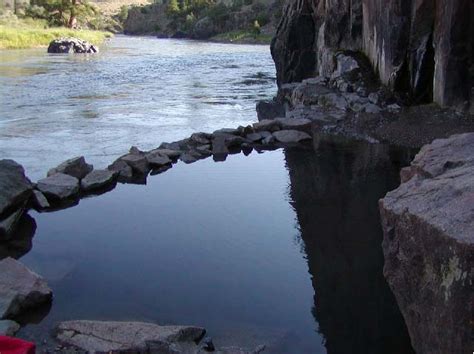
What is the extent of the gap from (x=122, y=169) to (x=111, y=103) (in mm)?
11303

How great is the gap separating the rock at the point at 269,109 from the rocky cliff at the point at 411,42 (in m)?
2.23

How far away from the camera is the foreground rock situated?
471 cm

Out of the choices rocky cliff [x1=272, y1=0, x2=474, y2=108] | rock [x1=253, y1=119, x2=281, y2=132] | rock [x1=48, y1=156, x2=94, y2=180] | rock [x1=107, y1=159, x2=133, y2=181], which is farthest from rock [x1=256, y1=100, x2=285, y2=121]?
rock [x1=48, y1=156, x2=94, y2=180]

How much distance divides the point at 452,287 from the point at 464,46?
12381 mm

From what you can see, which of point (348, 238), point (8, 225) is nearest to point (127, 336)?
point (348, 238)

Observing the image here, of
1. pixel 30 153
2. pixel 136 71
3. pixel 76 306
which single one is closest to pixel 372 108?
pixel 30 153

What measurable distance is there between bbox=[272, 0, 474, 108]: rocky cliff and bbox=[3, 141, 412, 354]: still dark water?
12.2 ft

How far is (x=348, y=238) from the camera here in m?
9.64

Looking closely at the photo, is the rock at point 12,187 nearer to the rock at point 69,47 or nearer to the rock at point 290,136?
the rock at point 290,136

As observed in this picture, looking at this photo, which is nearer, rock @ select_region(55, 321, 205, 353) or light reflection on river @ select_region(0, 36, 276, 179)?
rock @ select_region(55, 321, 205, 353)

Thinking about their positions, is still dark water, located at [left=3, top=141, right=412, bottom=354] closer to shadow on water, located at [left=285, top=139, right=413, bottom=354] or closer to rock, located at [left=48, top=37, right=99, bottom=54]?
shadow on water, located at [left=285, top=139, right=413, bottom=354]

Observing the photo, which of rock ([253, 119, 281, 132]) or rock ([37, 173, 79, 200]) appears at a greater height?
rock ([253, 119, 281, 132])

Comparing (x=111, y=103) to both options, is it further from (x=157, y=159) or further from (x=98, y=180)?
(x=98, y=180)

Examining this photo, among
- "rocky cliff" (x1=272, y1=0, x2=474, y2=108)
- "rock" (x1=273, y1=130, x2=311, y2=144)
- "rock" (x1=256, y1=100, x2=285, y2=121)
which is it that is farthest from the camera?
"rock" (x1=256, y1=100, x2=285, y2=121)
